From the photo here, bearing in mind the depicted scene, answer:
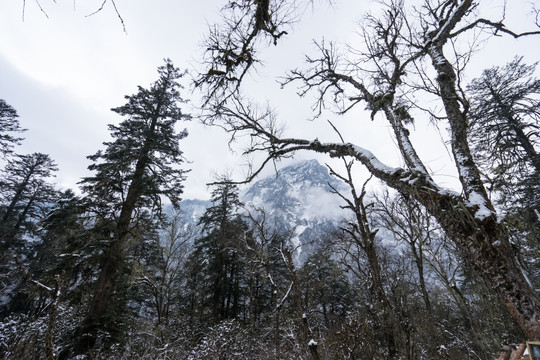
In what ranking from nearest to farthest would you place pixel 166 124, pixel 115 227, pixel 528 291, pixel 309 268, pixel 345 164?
pixel 528 291
pixel 345 164
pixel 115 227
pixel 166 124
pixel 309 268

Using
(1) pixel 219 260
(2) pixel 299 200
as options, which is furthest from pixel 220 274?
(2) pixel 299 200

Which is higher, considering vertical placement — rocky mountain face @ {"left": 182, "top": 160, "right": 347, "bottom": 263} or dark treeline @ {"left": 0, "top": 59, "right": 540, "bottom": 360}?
rocky mountain face @ {"left": 182, "top": 160, "right": 347, "bottom": 263}

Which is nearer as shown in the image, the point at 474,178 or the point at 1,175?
the point at 474,178

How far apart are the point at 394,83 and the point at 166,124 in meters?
10.0

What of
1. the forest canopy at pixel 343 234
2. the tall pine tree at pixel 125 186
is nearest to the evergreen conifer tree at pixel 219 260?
the forest canopy at pixel 343 234

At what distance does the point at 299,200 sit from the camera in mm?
155000

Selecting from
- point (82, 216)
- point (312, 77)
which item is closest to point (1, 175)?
point (82, 216)

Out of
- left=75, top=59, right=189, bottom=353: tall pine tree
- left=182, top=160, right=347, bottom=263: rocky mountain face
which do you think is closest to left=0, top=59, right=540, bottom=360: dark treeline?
left=75, top=59, right=189, bottom=353: tall pine tree

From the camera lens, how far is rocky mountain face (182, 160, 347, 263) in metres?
125

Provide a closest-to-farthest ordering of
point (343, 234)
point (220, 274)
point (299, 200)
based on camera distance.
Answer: point (343, 234) < point (220, 274) < point (299, 200)

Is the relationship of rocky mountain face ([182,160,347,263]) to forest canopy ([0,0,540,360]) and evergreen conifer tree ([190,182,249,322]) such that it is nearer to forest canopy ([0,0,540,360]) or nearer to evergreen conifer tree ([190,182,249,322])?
evergreen conifer tree ([190,182,249,322])

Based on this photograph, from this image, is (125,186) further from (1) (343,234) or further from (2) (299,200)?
(2) (299,200)

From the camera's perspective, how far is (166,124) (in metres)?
10.8

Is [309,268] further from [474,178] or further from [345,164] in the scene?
[474,178]
